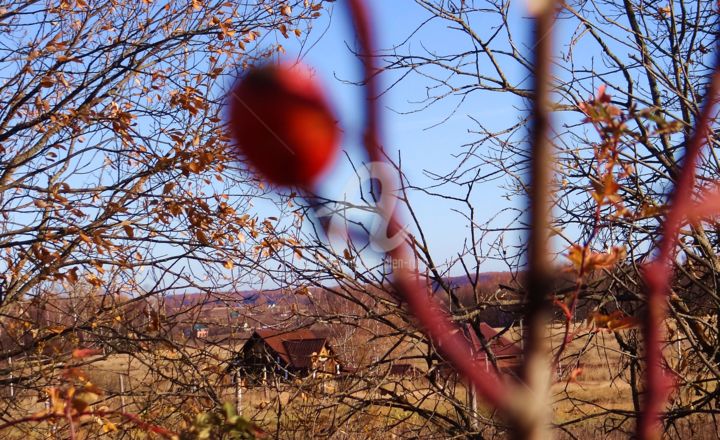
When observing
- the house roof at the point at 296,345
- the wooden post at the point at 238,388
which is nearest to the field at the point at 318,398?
the wooden post at the point at 238,388

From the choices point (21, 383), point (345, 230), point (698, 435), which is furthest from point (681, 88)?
point (21, 383)

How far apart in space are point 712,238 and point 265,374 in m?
2.61

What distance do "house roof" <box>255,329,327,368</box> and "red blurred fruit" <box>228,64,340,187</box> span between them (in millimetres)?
4078

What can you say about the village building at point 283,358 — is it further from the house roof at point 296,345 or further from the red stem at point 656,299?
the red stem at point 656,299

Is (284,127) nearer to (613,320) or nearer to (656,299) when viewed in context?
(656,299)

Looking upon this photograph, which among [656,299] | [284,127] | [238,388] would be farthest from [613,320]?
[238,388]

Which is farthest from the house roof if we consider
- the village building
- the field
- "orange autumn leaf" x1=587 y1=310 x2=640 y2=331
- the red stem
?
the red stem

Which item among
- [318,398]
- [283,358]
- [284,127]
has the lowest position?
[318,398]

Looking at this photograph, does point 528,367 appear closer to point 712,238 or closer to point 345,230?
point 345,230

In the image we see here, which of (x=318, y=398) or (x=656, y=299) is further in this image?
(x=318, y=398)

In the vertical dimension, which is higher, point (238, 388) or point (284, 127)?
point (284, 127)

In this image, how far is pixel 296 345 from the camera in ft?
14.9

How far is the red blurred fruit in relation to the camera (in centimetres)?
24

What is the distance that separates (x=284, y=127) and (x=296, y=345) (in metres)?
4.38
